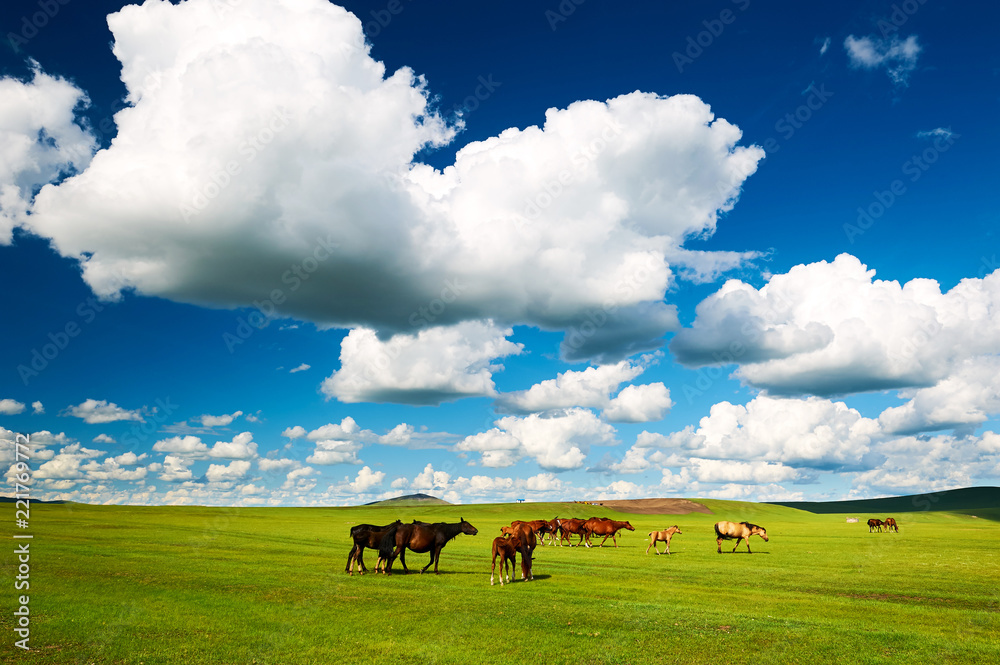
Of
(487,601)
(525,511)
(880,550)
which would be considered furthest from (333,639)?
(525,511)

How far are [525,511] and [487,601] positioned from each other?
117360 millimetres

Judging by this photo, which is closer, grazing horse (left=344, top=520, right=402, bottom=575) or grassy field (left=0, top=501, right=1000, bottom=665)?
grassy field (left=0, top=501, right=1000, bottom=665)

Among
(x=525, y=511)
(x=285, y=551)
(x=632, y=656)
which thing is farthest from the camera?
(x=525, y=511)

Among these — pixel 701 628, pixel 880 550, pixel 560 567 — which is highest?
pixel 701 628

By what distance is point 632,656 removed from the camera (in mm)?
12523

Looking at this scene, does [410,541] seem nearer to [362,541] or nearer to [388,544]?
[388,544]

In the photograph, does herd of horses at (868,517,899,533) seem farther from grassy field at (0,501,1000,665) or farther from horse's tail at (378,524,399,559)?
horse's tail at (378,524,399,559)

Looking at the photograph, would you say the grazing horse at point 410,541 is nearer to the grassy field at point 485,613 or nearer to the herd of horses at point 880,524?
the grassy field at point 485,613

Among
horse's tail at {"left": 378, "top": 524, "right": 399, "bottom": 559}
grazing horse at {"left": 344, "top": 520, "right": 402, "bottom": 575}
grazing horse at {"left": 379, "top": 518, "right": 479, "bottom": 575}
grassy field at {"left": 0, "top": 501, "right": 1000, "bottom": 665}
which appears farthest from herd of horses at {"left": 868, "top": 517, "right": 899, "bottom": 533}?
grazing horse at {"left": 344, "top": 520, "right": 402, "bottom": 575}

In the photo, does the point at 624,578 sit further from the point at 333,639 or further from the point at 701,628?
the point at 333,639

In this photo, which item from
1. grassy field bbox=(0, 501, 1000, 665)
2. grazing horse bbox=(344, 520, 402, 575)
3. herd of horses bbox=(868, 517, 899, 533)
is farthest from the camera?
herd of horses bbox=(868, 517, 899, 533)

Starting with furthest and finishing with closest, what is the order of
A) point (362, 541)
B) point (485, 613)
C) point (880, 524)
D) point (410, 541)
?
point (880, 524)
point (410, 541)
point (362, 541)
point (485, 613)

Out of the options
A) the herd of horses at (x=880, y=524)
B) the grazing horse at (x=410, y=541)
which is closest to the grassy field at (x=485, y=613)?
the grazing horse at (x=410, y=541)


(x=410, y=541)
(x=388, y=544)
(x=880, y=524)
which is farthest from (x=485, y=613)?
(x=880, y=524)
